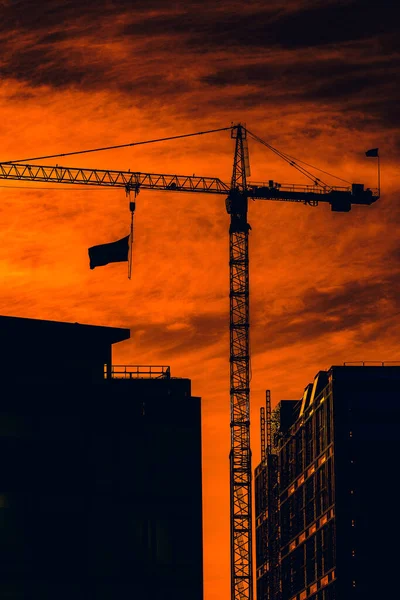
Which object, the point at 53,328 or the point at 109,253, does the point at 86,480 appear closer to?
the point at 53,328

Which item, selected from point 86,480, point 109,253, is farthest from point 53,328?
point 109,253

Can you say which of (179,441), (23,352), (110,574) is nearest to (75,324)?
(23,352)

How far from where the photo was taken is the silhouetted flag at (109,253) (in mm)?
121312

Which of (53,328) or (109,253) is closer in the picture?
(53,328)

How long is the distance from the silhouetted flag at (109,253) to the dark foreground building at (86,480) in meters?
22.3

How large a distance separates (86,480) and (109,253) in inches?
1258

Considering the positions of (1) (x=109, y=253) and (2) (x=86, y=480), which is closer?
(2) (x=86, y=480)

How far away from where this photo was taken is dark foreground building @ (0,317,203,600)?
9125 cm

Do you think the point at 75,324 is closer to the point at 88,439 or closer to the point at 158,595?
the point at 88,439

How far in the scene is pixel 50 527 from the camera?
9144 centimetres

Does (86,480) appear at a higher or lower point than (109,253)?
lower

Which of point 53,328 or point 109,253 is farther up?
point 109,253

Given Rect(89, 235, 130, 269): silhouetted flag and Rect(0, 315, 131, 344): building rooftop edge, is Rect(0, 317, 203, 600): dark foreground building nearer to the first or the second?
Rect(0, 315, 131, 344): building rooftop edge

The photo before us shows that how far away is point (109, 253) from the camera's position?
122m
